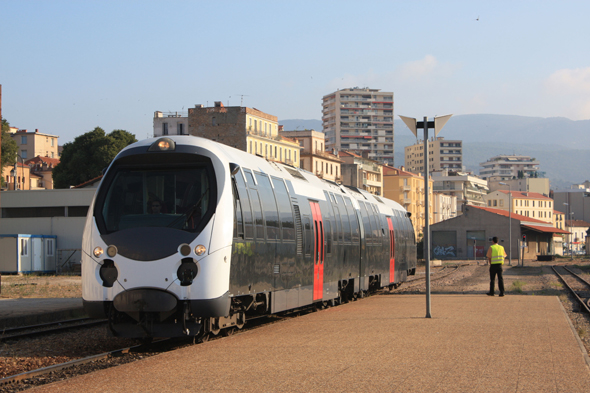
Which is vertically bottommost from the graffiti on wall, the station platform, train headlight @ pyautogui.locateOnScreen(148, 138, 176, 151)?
the graffiti on wall

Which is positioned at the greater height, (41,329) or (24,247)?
(24,247)

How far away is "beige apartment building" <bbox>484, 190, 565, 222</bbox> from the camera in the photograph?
163 m

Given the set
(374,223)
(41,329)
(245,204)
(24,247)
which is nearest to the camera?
(245,204)

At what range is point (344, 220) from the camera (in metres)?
20.0

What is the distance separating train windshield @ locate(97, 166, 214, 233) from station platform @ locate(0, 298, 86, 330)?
668cm

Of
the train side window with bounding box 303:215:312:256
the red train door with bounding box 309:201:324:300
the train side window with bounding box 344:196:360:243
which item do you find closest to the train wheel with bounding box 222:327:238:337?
the train side window with bounding box 303:215:312:256

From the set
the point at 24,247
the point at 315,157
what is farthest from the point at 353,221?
the point at 315,157

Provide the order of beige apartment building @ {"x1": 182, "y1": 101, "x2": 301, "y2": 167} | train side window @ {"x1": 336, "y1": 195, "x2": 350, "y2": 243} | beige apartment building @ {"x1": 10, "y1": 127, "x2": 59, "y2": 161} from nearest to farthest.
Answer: train side window @ {"x1": 336, "y1": 195, "x2": 350, "y2": 243} → beige apartment building @ {"x1": 182, "y1": 101, "x2": 301, "y2": 167} → beige apartment building @ {"x1": 10, "y1": 127, "x2": 59, "y2": 161}

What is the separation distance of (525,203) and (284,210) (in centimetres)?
16026

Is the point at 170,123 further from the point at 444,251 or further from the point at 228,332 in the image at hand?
the point at 228,332

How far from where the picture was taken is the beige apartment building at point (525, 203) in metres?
163

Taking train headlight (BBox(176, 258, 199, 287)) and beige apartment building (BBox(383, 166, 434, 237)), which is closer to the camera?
train headlight (BBox(176, 258, 199, 287))

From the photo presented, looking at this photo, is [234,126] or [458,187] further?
[458,187]

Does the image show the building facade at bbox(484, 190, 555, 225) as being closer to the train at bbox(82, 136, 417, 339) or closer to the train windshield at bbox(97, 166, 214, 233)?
the train at bbox(82, 136, 417, 339)
